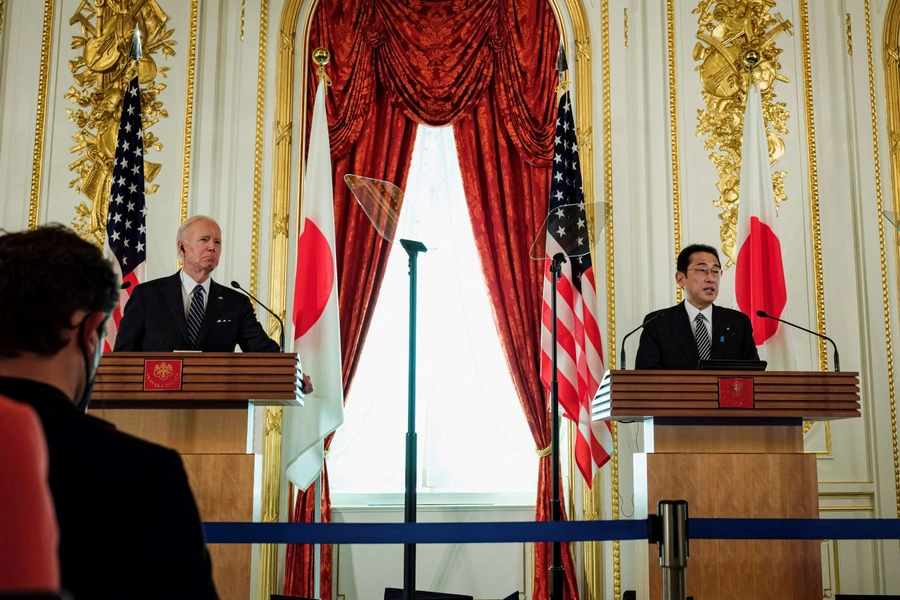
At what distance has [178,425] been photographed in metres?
3.74

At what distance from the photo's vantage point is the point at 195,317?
434 centimetres

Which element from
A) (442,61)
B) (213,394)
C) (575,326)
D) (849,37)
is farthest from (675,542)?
(849,37)

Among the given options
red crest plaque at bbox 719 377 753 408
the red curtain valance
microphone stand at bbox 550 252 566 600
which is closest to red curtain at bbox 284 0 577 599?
the red curtain valance

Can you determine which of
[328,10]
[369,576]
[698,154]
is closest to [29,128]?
[328,10]

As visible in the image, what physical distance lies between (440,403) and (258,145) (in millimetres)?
1982

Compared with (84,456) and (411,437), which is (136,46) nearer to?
(411,437)

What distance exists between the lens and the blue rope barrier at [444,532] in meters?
2.65

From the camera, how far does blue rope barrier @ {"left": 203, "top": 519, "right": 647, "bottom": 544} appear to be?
8.68 ft

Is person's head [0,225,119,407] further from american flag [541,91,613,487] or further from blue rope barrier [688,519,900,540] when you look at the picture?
american flag [541,91,613,487]

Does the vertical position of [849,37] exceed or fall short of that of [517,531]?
it exceeds it

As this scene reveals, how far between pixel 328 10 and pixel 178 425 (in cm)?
364

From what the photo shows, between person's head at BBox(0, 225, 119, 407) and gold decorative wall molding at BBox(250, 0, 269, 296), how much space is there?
4.75 m

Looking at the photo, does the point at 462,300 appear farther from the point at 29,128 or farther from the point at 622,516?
the point at 29,128

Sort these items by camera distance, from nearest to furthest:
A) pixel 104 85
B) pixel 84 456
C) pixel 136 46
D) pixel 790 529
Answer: pixel 84 456
pixel 790 529
pixel 136 46
pixel 104 85
